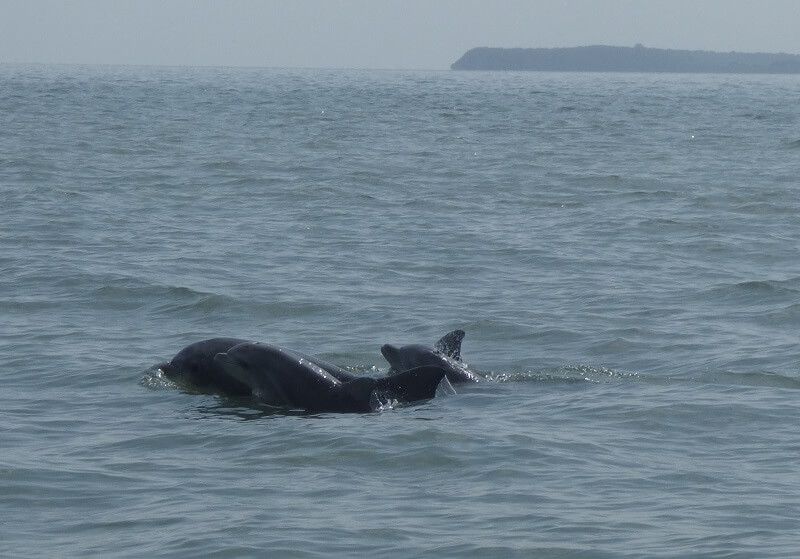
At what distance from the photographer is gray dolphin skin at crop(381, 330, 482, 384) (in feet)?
45.4

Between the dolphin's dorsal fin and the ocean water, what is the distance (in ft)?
1.55

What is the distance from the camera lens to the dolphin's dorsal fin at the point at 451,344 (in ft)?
46.3

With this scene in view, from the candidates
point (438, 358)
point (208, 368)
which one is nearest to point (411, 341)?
point (438, 358)

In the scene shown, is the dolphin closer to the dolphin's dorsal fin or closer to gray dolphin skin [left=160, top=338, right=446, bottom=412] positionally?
gray dolphin skin [left=160, top=338, right=446, bottom=412]

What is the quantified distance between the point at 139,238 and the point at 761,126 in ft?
113

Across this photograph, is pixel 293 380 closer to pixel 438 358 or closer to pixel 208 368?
pixel 208 368

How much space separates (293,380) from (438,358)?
5.49 feet

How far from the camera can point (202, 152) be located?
1551 inches

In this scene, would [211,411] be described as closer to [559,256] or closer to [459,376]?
[459,376]

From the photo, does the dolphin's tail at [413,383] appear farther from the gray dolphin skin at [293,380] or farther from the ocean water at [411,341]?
the ocean water at [411,341]

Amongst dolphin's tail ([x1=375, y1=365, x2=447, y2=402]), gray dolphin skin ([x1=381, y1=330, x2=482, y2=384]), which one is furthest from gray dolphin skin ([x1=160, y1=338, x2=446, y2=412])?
gray dolphin skin ([x1=381, y1=330, x2=482, y2=384])

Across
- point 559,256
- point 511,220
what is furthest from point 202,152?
point 559,256

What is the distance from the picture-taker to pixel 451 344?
557 inches

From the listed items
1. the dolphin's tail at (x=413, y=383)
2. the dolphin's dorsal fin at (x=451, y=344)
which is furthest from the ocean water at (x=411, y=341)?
the dolphin's dorsal fin at (x=451, y=344)
